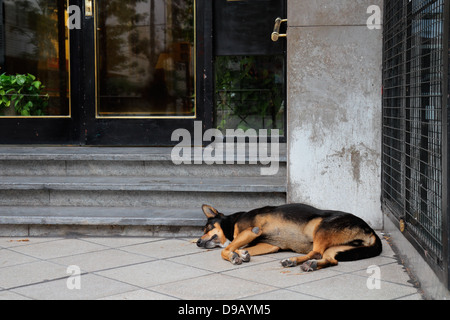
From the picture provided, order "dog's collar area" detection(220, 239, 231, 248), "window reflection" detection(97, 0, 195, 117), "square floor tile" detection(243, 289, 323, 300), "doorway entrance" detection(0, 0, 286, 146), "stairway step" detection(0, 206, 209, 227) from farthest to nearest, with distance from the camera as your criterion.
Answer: "window reflection" detection(97, 0, 195, 117)
"doorway entrance" detection(0, 0, 286, 146)
"stairway step" detection(0, 206, 209, 227)
"dog's collar area" detection(220, 239, 231, 248)
"square floor tile" detection(243, 289, 323, 300)

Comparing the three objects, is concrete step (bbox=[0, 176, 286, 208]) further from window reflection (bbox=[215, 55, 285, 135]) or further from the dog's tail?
window reflection (bbox=[215, 55, 285, 135])

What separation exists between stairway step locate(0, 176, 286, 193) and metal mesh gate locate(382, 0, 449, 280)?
1122mm

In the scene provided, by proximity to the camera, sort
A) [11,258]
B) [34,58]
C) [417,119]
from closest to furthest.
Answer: [417,119] < [11,258] < [34,58]

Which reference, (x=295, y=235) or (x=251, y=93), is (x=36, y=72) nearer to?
(x=251, y=93)

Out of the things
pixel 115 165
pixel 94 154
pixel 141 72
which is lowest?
pixel 115 165

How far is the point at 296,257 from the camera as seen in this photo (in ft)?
15.0

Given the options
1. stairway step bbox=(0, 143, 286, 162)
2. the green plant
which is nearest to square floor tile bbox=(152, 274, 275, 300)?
stairway step bbox=(0, 143, 286, 162)

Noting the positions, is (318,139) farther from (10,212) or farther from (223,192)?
(10,212)

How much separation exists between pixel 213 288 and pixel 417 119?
175 cm

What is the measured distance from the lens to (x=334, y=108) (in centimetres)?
574

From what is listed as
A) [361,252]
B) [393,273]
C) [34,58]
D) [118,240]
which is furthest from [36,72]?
[393,273]

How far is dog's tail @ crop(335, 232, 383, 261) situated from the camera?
4.61 m

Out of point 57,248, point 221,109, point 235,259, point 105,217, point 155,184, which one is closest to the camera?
point 235,259

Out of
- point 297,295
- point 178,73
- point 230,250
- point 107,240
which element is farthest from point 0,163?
point 297,295
